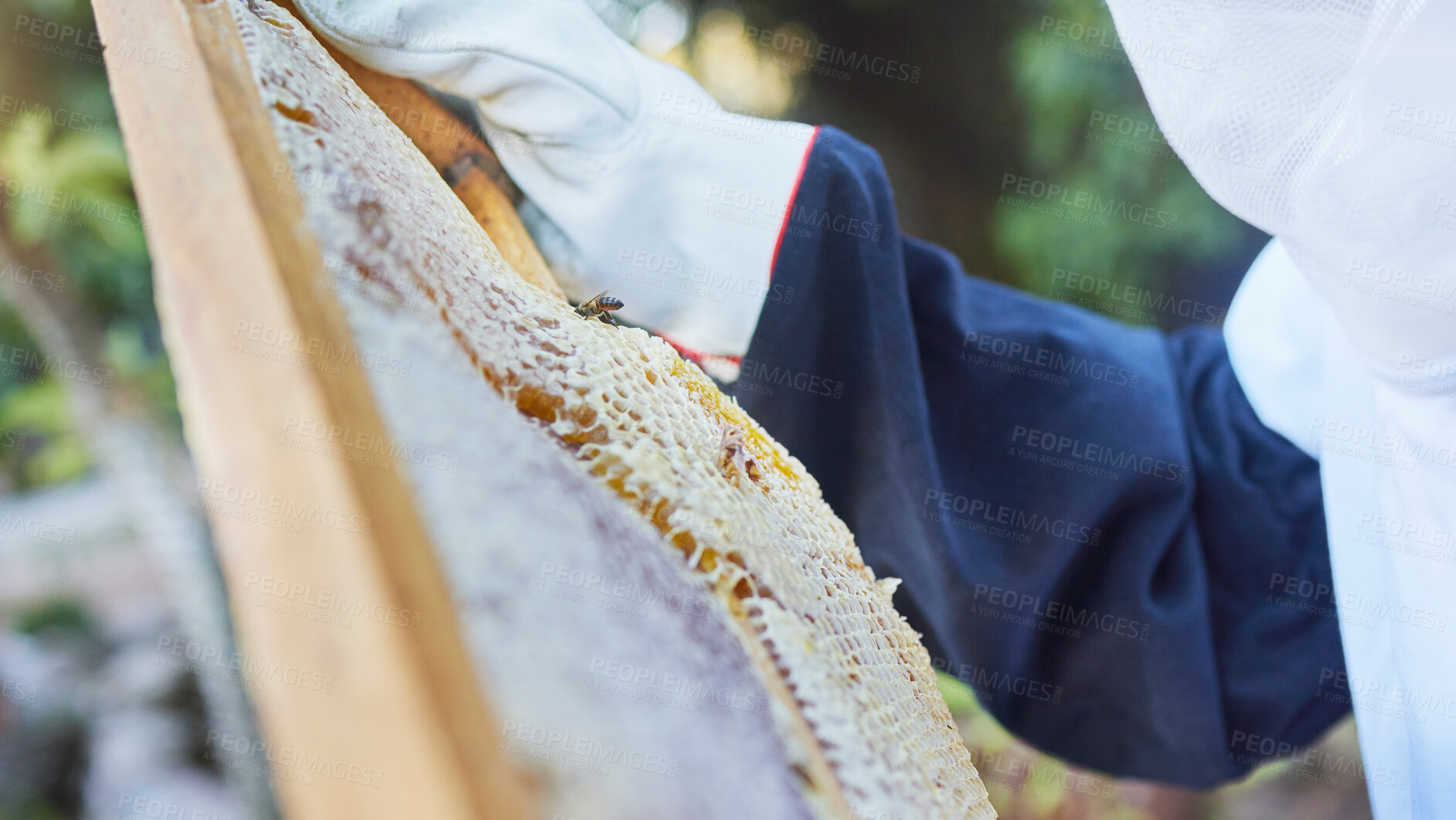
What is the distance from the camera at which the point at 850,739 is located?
22 cm

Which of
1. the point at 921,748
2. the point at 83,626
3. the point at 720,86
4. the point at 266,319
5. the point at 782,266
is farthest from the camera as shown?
the point at 720,86

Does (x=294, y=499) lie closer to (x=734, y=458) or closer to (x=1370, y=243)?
(x=734, y=458)

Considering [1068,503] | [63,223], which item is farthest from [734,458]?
[63,223]

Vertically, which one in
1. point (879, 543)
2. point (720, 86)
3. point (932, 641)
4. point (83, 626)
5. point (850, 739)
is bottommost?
point (83, 626)

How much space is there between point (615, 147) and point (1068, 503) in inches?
15.2

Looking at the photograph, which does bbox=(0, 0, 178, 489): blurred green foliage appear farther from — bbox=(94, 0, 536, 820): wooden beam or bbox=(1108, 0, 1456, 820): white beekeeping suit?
bbox=(1108, 0, 1456, 820): white beekeeping suit

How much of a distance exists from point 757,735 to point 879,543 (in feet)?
1.18

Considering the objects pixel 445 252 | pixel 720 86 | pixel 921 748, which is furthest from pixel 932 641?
pixel 720 86

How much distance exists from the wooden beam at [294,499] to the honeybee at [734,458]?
0.47 feet

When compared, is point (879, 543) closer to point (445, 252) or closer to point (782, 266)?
point (782, 266)

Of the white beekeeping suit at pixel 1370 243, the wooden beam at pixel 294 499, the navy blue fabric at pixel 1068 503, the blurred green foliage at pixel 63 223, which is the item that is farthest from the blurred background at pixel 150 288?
the wooden beam at pixel 294 499

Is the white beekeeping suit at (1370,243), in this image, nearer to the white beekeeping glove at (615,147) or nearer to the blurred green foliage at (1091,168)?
the white beekeeping glove at (615,147)

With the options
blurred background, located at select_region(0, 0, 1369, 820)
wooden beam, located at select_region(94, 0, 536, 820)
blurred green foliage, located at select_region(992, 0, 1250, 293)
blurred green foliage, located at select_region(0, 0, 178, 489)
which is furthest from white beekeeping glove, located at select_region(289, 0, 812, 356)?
blurred green foliage, located at select_region(992, 0, 1250, 293)

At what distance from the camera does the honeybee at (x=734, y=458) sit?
0.29 metres
